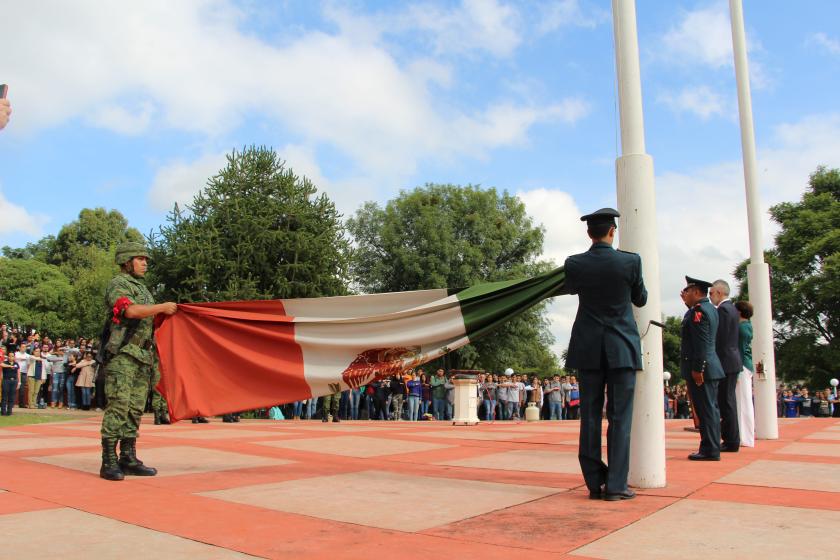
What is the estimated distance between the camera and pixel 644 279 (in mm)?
5523

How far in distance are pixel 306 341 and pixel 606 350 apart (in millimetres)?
3271

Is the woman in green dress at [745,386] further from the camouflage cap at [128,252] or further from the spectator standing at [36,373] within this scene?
the spectator standing at [36,373]

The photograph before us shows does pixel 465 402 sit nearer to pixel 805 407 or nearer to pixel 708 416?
pixel 708 416

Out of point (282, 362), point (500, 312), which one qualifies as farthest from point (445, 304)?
point (282, 362)

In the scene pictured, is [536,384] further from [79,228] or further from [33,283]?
[79,228]

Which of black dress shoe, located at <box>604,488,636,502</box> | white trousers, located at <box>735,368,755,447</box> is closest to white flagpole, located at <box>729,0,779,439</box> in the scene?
white trousers, located at <box>735,368,755,447</box>

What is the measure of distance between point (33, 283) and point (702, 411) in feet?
211

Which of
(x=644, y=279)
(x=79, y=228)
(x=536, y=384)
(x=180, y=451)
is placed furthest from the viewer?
(x=79, y=228)

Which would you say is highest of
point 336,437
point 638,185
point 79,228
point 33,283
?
point 79,228

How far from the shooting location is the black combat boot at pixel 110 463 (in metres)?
5.82

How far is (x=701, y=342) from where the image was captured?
7605 millimetres

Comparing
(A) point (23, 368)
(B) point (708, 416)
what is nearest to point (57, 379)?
(A) point (23, 368)

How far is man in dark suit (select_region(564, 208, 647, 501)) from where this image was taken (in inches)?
194

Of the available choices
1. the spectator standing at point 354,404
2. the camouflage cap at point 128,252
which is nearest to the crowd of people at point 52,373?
the spectator standing at point 354,404
